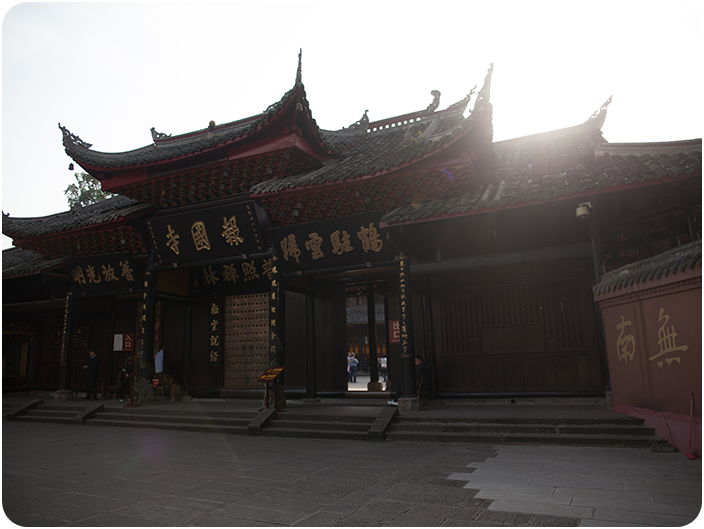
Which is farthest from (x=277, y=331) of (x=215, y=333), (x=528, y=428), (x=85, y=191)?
(x=85, y=191)

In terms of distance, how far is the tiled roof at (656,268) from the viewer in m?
4.79

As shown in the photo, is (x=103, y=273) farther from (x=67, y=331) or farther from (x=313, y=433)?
(x=313, y=433)

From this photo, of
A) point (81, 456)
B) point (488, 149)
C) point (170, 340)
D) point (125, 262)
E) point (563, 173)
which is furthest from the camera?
point (170, 340)

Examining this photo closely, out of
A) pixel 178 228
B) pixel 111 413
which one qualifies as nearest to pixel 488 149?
pixel 178 228

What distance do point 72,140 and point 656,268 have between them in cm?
1189

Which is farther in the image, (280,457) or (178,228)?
(178,228)

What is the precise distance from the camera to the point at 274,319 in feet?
29.9

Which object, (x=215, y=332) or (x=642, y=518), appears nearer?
(x=642, y=518)

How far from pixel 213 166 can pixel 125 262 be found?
11.1 ft

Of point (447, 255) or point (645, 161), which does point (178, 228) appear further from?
point (645, 161)

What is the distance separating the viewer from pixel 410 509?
3535 millimetres

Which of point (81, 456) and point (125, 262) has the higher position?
point (125, 262)

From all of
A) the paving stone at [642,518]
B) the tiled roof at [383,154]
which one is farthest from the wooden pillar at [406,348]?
the paving stone at [642,518]

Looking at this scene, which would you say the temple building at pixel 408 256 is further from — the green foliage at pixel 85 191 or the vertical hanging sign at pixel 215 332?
the green foliage at pixel 85 191
